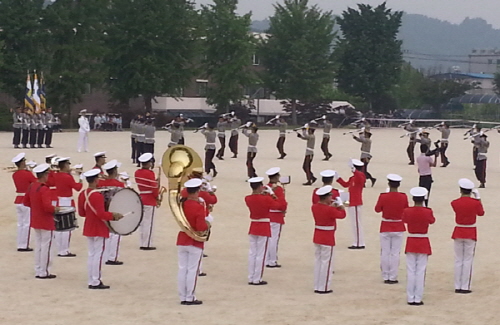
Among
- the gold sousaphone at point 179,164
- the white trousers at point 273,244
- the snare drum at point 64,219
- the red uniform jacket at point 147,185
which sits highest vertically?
the gold sousaphone at point 179,164

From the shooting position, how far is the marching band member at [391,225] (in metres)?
13.9

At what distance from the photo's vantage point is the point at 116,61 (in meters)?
64.8

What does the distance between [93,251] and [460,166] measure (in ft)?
74.6

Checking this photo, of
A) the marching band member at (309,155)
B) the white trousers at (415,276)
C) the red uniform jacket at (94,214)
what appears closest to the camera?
the white trousers at (415,276)

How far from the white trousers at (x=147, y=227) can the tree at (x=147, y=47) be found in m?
47.2

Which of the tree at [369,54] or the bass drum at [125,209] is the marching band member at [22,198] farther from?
the tree at [369,54]

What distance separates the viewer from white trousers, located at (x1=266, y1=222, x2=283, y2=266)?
14961mm

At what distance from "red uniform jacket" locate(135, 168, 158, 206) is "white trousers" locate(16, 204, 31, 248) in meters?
1.96

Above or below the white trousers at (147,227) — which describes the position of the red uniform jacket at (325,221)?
above

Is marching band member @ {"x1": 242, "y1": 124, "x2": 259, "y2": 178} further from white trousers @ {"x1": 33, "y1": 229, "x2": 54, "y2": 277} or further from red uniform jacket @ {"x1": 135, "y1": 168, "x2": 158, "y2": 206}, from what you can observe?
white trousers @ {"x1": 33, "y1": 229, "x2": 54, "y2": 277}

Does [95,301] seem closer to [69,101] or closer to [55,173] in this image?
[55,173]

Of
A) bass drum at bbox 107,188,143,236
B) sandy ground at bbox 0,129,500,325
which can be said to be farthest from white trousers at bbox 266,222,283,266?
bass drum at bbox 107,188,143,236

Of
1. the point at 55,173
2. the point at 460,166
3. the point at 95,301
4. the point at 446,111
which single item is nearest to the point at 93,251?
the point at 95,301

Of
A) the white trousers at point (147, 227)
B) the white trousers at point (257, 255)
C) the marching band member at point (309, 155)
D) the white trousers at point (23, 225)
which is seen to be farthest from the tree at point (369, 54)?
the white trousers at point (257, 255)
